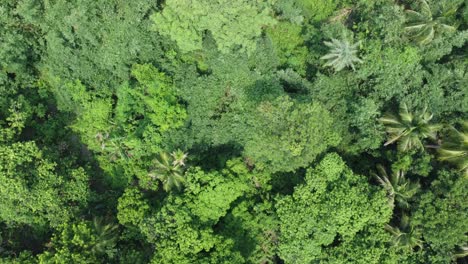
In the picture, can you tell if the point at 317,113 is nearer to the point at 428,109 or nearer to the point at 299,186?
the point at 299,186

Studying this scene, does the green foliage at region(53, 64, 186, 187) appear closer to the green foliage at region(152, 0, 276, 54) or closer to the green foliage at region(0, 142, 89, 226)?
the green foliage at region(0, 142, 89, 226)

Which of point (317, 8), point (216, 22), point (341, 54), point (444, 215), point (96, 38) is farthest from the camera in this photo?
point (317, 8)

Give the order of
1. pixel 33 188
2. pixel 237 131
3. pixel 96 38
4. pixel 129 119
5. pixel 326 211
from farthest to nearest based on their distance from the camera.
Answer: pixel 129 119
pixel 96 38
pixel 237 131
pixel 33 188
pixel 326 211

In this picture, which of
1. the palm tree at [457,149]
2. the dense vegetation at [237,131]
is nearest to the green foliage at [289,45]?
the dense vegetation at [237,131]

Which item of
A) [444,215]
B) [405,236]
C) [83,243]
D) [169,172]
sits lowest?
[405,236]

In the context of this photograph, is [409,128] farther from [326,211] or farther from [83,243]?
[83,243]

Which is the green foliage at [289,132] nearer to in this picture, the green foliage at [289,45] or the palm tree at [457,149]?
the green foliage at [289,45]

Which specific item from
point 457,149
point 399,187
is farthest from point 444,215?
point 457,149
